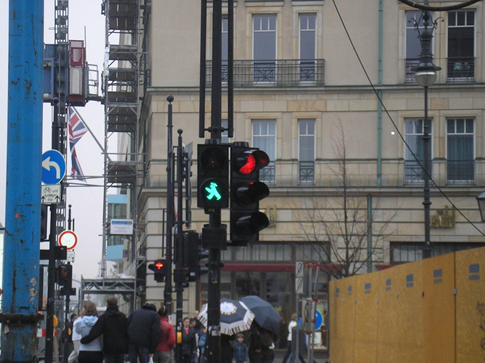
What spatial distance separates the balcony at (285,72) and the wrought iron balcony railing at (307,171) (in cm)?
311

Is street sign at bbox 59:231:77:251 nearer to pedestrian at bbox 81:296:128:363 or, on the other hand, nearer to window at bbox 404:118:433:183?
pedestrian at bbox 81:296:128:363

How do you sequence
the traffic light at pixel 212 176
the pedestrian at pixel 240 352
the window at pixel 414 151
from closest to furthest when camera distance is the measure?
1. the traffic light at pixel 212 176
2. the pedestrian at pixel 240 352
3. the window at pixel 414 151

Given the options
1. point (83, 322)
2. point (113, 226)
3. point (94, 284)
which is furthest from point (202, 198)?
point (113, 226)

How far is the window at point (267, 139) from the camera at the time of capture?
38.8 metres

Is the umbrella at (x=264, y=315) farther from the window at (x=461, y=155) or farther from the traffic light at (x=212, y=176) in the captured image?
the window at (x=461, y=155)

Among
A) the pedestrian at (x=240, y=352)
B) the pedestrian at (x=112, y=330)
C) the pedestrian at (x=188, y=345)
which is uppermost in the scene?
the pedestrian at (x=112, y=330)

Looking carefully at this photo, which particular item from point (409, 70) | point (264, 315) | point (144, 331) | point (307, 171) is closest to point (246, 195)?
point (144, 331)

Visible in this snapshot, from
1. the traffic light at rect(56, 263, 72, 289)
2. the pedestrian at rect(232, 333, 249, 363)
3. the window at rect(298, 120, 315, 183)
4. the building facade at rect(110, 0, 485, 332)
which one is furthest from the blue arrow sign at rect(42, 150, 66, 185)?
the window at rect(298, 120, 315, 183)

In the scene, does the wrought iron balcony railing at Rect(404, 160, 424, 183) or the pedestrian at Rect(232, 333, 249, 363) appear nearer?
the pedestrian at Rect(232, 333, 249, 363)

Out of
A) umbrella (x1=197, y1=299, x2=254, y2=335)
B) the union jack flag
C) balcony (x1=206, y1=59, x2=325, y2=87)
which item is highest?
balcony (x1=206, y1=59, x2=325, y2=87)

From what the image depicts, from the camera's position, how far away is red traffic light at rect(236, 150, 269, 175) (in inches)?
509

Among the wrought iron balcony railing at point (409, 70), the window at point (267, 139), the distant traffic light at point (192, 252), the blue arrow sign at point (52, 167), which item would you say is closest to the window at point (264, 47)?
the window at point (267, 139)

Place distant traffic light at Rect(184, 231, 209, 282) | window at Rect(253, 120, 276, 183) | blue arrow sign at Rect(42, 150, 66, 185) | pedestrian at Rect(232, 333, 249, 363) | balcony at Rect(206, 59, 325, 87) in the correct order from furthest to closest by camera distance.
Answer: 1. balcony at Rect(206, 59, 325, 87)
2. window at Rect(253, 120, 276, 183)
3. distant traffic light at Rect(184, 231, 209, 282)
4. pedestrian at Rect(232, 333, 249, 363)
5. blue arrow sign at Rect(42, 150, 66, 185)

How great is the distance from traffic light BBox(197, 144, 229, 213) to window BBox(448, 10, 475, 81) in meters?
27.3
